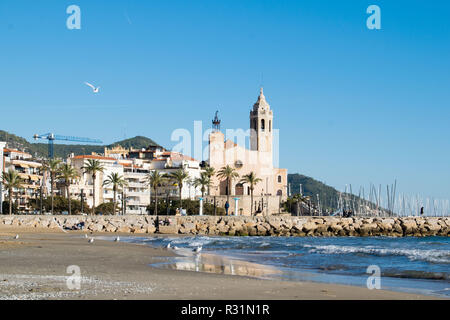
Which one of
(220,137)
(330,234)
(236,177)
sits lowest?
(330,234)

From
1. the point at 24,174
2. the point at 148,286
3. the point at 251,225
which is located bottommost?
the point at 251,225

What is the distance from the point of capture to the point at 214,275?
1878 centimetres

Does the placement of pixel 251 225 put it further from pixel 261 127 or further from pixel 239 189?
pixel 261 127

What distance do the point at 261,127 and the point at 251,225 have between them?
49139mm

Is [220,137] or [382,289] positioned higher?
[220,137]

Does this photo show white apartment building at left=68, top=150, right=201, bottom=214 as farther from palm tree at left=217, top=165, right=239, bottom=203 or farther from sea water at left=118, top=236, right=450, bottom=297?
sea water at left=118, top=236, right=450, bottom=297

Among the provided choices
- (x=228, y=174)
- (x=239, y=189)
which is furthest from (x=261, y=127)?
(x=228, y=174)

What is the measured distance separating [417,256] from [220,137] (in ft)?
266

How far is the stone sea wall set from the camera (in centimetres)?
5850

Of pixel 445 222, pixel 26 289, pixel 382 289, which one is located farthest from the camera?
pixel 445 222

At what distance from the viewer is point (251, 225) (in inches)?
2450

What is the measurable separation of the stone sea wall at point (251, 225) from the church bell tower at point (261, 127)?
41.8m
